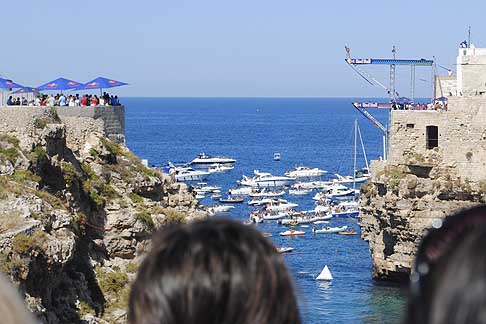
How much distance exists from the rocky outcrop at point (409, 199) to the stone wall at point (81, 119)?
28.9 ft

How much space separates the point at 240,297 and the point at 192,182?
83.6 m

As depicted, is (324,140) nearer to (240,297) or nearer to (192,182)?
(192,182)

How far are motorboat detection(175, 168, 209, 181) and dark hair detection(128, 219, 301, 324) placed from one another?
8251 centimetres

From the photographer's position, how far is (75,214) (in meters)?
19.7

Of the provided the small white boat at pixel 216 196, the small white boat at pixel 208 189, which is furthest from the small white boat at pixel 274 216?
the small white boat at pixel 208 189

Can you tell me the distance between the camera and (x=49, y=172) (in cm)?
1983

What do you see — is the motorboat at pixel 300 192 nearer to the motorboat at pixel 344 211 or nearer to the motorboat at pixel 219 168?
the motorboat at pixel 219 168

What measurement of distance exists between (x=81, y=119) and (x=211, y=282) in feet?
72.7

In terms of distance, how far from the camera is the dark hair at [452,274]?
80.4 inches

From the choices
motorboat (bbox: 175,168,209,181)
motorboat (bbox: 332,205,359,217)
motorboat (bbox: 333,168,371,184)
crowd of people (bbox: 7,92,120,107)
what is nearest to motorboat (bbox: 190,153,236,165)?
motorboat (bbox: 175,168,209,181)

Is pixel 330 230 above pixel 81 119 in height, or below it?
below

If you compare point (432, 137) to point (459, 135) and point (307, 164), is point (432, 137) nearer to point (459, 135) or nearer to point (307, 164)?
point (459, 135)

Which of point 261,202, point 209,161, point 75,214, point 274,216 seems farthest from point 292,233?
point 209,161

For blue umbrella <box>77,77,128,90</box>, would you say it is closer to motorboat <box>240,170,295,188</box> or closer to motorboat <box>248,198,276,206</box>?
motorboat <box>248,198,276,206</box>
